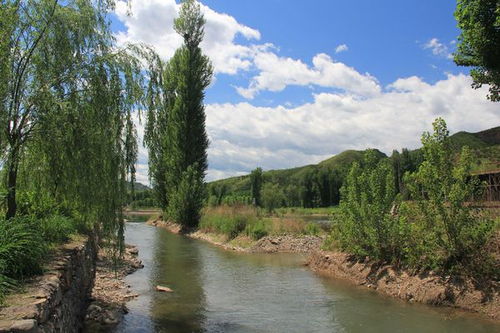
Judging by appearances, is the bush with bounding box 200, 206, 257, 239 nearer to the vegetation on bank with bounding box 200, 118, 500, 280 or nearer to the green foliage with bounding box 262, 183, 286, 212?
the vegetation on bank with bounding box 200, 118, 500, 280

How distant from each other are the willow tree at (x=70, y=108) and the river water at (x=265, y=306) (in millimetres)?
3050

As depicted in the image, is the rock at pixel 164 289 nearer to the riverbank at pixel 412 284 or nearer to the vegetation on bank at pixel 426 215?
the riverbank at pixel 412 284

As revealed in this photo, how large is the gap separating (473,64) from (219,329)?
33.6ft

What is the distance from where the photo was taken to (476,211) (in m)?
11.8

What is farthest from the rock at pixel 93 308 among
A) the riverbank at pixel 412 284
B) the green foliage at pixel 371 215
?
the green foliage at pixel 371 215

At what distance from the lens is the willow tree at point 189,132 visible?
3581 centimetres

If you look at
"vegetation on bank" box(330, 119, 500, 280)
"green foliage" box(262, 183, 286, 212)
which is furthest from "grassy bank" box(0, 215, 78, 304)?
"green foliage" box(262, 183, 286, 212)

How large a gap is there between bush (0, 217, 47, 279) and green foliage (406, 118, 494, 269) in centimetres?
989

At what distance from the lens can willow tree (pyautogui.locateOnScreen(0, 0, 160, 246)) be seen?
802 centimetres

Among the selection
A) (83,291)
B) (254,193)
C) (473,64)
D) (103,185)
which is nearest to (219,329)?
(83,291)

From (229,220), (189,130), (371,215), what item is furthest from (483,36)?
(189,130)

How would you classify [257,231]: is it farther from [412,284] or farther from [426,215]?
[426,215]

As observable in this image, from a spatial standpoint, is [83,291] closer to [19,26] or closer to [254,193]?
[19,26]

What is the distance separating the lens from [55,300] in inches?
236
